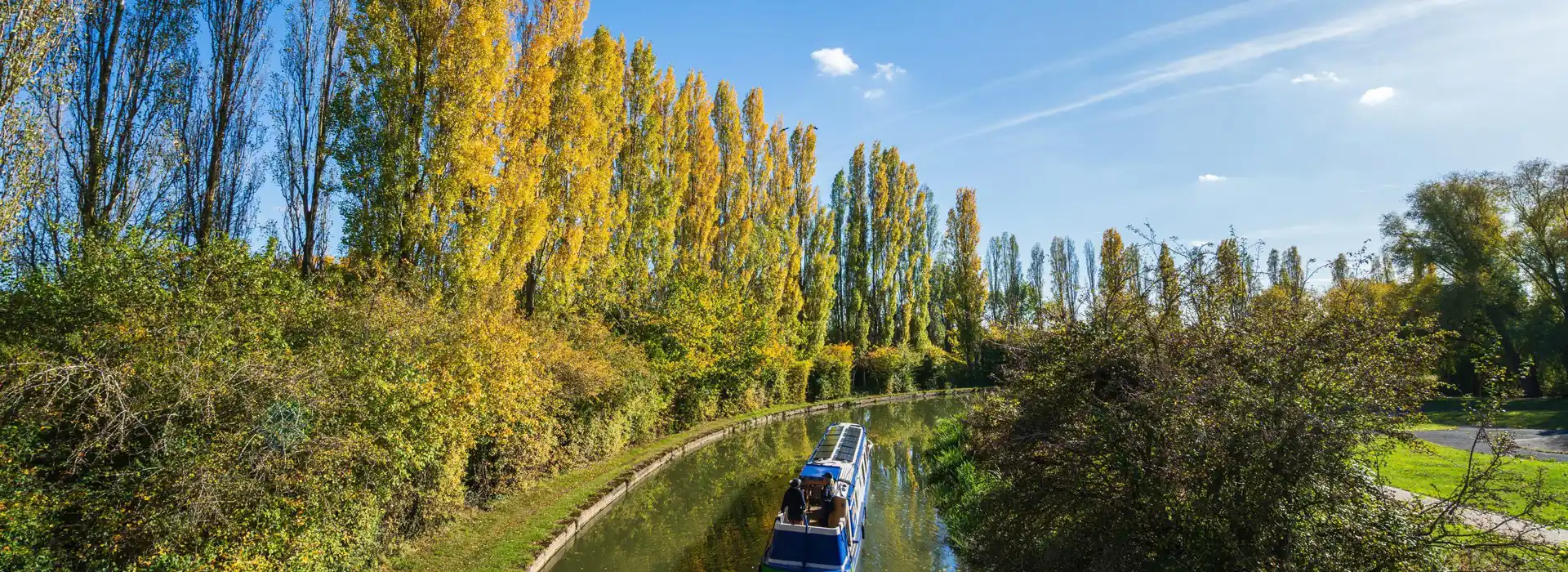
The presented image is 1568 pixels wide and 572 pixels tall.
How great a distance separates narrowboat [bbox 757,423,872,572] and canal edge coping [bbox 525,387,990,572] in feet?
10.1

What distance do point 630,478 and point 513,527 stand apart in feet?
14.4

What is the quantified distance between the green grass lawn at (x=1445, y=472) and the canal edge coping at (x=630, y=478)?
6.99 meters

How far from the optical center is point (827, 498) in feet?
33.3

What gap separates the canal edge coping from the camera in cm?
1023

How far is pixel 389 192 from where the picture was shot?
1194 centimetres

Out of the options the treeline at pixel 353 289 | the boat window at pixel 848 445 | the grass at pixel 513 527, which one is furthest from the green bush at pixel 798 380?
the grass at pixel 513 527

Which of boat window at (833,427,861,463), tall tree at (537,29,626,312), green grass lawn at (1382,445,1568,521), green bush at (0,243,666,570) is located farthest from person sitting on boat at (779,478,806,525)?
tall tree at (537,29,626,312)

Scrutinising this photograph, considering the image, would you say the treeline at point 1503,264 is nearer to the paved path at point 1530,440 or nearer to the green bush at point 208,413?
the paved path at point 1530,440

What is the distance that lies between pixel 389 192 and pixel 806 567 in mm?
10329

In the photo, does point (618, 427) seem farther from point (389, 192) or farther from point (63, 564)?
point (63, 564)

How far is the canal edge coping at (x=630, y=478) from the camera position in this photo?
403 inches

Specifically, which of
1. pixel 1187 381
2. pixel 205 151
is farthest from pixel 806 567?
pixel 205 151

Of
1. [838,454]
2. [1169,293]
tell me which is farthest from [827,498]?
[1169,293]

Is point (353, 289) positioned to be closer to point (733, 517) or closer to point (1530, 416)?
point (733, 517)
